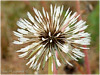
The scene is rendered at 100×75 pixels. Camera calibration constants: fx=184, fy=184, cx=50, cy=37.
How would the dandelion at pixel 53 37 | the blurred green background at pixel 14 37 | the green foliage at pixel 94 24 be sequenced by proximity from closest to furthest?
the dandelion at pixel 53 37 < the blurred green background at pixel 14 37 < the green foliage at pixel 94 24

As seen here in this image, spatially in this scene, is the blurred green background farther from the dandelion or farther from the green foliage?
the dandelion

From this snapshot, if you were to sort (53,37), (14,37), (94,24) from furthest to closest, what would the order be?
(94,24)
(14,37)
(53,37)

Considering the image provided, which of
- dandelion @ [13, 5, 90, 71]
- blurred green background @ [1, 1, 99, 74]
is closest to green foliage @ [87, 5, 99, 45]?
blurred green background @ [1, 1, 99, 74]

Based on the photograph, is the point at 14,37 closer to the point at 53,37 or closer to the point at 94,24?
the point at 94,24

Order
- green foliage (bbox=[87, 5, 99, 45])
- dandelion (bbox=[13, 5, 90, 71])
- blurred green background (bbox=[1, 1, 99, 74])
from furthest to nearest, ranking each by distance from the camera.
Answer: green foliage (bbox=[87, 5, 99, 45]) < blurred green background (bbox=[1, 1, 99, 74]) < dandelion (bbox=[13, 5, 90, 71])

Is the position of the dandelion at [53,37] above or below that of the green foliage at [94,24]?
below

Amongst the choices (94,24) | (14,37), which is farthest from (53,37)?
(94,24)

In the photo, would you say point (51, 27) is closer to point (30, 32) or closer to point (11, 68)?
point (30, 32)

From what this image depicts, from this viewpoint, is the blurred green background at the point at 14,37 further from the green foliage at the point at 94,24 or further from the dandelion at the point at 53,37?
the dandelion at the point at 53,37

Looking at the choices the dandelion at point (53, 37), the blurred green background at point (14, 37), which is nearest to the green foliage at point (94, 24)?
the blurred green background at point (14, 37)

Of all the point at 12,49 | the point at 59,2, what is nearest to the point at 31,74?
the point at 12,49

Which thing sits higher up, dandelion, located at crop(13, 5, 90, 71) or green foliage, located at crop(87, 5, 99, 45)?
green foliage, located at crop(87, 5, 99, 45)

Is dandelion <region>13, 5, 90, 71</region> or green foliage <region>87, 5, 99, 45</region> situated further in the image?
green foliage <region>87, 5, 99, 45</region>

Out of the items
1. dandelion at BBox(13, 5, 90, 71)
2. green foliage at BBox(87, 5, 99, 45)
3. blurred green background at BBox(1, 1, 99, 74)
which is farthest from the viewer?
green foliage at BBox(87, 5, 99, 45)
